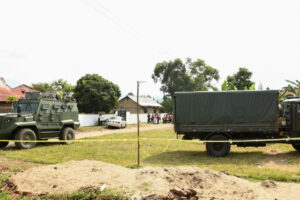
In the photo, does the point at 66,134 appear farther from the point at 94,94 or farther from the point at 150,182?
the point at 94,94

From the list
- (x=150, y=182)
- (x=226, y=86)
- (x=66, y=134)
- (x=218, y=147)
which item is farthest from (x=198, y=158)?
(x=226, y=86)

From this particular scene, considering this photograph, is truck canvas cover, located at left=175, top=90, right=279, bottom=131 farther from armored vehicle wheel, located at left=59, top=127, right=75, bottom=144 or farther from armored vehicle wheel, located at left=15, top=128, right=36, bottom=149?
armored vehicle wheel, located at left=15, top=128, right=36, bottom=149

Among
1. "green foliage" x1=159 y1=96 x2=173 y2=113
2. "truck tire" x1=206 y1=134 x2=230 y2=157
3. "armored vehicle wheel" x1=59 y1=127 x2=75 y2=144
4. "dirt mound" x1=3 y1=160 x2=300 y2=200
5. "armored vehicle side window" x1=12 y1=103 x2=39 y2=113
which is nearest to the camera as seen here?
"dirt mound" x1=3 y1=160 x2=300 y2=200

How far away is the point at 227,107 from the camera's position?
35.6ft

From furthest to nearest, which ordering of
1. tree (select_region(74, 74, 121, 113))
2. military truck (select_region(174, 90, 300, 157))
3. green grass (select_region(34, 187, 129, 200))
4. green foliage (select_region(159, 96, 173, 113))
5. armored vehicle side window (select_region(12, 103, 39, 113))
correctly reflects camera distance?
green foliage (select_region(159, 96, 173, 113)) < tree (select_region(74, 74, 121, 113)) < armored vehicle side window (select_region(12, 103, 39, 113)) < military truck (select_region(174, 90, 300, 157)) < green grass (select_region(34, 187, 129, 200))

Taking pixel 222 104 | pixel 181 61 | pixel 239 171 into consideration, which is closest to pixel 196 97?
pixel 222 104

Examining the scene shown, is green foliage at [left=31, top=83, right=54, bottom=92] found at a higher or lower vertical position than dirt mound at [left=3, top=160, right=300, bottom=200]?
higher

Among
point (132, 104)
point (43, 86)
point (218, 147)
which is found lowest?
point (218, 147)

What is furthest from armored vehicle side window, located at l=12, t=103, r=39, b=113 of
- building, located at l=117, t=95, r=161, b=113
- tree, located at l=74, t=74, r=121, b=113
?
building, located at l=117, t=95, r=161, b=113

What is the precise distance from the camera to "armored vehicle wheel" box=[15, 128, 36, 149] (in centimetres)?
1226

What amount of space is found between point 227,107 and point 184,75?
4478 centimetres

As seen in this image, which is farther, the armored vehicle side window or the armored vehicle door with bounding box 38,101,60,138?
the armored vehicle door with bounding box 38,101,60,138

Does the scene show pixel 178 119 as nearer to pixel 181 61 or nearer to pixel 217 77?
pixel 181 61

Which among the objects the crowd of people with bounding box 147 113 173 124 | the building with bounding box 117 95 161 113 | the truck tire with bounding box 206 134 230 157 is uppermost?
the building with bounding box 117 95 161 113
